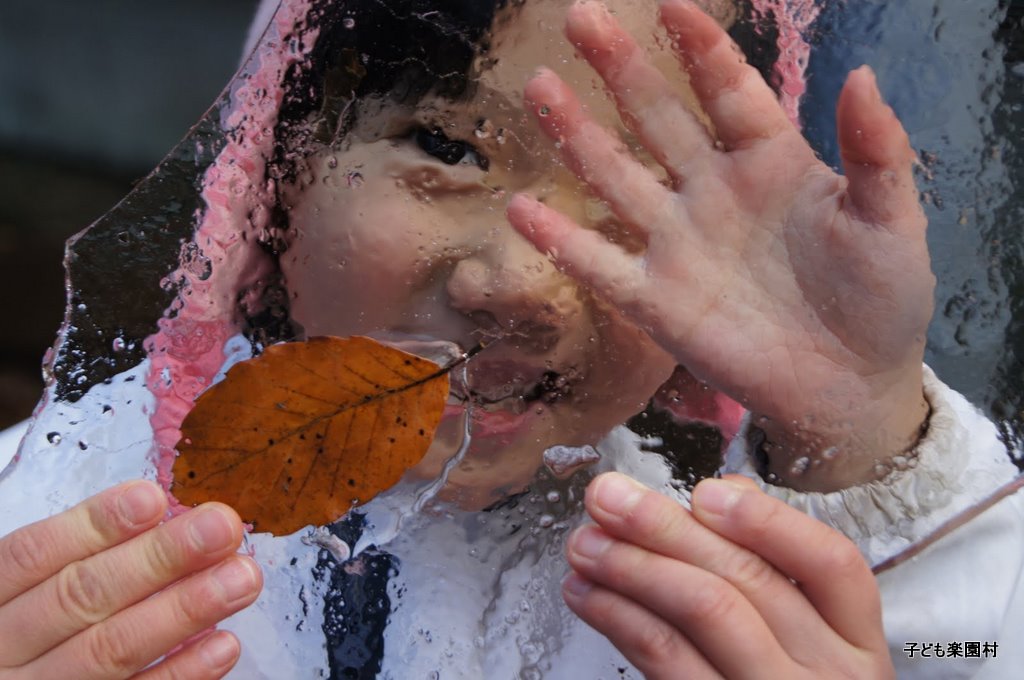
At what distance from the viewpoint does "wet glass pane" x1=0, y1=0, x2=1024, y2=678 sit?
1.29 ft

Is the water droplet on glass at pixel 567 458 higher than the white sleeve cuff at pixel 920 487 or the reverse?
higher

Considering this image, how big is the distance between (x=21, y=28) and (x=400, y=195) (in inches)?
39.6

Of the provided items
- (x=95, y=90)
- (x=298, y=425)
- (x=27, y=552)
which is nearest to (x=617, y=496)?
(x=298, y=425)

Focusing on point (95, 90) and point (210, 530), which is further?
point (95, 90)

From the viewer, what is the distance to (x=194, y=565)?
35 centimetres

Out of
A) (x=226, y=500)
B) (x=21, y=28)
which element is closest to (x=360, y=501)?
(x=226, y=500)

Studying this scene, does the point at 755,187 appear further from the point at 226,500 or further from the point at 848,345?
the point at 226,500

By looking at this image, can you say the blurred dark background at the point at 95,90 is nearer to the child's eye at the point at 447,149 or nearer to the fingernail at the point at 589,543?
the child's eye at the point at 447,149

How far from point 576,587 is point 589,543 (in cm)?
3

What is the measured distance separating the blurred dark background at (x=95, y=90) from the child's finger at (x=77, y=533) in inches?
33.9

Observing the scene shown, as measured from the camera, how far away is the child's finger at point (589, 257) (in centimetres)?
38

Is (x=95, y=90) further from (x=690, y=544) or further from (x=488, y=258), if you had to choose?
(x=690, y=544)

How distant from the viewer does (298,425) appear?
36 centimetres

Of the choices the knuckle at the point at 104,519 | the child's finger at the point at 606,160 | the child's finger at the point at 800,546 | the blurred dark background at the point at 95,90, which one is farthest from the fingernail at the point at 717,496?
the blurred dark background at the point at 95,90
